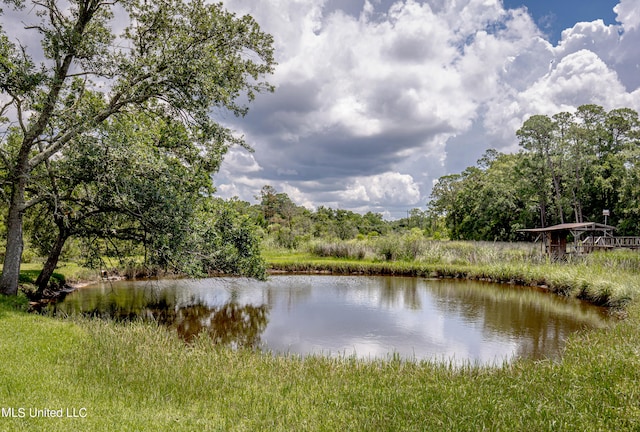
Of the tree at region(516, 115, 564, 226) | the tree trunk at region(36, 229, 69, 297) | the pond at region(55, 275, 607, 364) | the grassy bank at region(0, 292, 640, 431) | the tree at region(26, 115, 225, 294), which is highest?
the tree at region(516, 115, 564, 226)

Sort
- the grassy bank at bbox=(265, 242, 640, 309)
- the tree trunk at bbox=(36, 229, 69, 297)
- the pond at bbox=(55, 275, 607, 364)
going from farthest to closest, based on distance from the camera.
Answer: the grassy bank at bbox=(265, 242, 640, 309) < the tree trunk at bbox=(36, 229, 69, 297) < the pond at bbox=(55, 275, 607, 364)

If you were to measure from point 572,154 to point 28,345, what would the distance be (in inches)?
1730

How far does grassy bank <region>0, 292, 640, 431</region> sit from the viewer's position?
4418 millimetres

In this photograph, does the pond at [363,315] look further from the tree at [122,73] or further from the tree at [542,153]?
the tree at [542,153]

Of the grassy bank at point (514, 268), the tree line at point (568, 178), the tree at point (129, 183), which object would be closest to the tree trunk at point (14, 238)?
the tree at point (129, 183)

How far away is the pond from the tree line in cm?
2179

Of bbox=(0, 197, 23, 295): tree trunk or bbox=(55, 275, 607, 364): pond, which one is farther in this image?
bbox=(0, 197, 23, 295): tree trunk

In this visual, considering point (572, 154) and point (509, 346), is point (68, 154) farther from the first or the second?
point (572, 154)

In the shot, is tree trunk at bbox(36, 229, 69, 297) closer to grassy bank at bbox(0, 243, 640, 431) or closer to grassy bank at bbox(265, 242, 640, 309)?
grassy bank at bbox(0, 243, 640, 431)

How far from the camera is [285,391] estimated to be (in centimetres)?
566

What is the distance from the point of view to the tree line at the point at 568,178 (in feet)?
115

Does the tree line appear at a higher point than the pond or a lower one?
higher

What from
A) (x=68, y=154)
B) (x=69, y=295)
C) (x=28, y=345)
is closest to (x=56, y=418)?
(x=28, y=345)

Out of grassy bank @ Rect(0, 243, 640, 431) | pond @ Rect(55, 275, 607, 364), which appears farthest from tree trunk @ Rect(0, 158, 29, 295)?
grassy bank @ Rect(0, 243, 640, 431)
